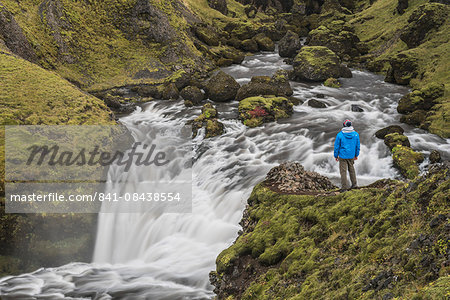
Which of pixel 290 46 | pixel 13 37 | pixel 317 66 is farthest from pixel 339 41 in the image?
pixel 13 37

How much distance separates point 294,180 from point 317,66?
2981 centimetres

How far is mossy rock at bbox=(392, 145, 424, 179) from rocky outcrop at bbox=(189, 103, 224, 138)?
12.1 meters

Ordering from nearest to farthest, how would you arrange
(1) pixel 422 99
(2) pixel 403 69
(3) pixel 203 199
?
(3) pixel 203 199 → (1) pixel 422 99 → (2) pixel 403 69

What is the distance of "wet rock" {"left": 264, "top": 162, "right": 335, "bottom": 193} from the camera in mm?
10945

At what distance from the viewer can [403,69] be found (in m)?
34.8

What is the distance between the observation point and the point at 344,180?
35.6 ft

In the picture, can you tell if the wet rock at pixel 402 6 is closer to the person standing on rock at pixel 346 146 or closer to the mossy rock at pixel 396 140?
the mossy rock at pixel 396 140

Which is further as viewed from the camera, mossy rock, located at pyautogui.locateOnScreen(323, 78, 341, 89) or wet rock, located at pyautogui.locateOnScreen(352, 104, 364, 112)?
mossy rock, located at pyautogui.locateOnScreen(323, 78, 341, 89)

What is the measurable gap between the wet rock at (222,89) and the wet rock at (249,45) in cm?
2681

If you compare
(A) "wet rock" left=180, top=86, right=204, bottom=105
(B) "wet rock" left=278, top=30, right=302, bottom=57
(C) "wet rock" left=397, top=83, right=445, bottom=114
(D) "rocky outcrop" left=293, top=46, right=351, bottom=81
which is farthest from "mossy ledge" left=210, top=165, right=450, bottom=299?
(B) "wet rock" left=278, top=30, right=302, bottom=57

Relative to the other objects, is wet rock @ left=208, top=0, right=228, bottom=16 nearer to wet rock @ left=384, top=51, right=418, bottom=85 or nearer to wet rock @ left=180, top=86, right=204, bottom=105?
wet rock @ left=384, top=51, right=418, bottom=85

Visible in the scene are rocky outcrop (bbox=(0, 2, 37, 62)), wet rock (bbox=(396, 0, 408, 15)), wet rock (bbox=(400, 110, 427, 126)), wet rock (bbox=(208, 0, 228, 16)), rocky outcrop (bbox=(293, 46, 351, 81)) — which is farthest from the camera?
wet rock (bbox=(208, 0, 228, 16))

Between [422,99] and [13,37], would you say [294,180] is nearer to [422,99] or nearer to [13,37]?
[422,99]

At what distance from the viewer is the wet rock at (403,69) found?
34.2 metres
